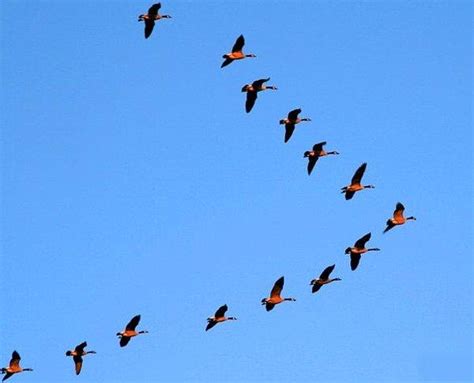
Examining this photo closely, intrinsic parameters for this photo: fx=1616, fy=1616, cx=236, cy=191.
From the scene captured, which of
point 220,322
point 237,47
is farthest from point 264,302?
point 237,47

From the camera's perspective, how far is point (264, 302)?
63.5 metres

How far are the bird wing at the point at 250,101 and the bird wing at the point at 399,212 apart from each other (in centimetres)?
732

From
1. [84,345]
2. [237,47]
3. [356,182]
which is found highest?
[237,47]

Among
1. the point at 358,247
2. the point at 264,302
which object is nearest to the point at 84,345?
the point at 264,302

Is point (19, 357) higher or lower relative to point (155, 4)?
lower

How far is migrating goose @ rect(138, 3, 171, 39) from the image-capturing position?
62156 mm

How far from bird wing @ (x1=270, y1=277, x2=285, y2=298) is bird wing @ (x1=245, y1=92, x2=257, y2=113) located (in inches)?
268

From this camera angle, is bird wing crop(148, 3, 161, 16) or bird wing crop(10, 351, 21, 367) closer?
bird wing crop(148, 3, 161, 16)

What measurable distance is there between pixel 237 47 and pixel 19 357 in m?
15.1

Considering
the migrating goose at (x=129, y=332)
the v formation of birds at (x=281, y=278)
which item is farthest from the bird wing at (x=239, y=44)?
the migrating goose at (x=129, y=332)

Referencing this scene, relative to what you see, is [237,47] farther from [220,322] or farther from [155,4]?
[220,322]

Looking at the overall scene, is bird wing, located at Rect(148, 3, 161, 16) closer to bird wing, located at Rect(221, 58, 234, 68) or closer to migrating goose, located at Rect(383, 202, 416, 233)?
bird wing, located at Rect(221, 58, 234, 68)

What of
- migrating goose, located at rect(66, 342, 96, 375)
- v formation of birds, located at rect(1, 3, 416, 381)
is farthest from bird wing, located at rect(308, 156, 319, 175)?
migrating goose, located at rect(66, 342, 96, 375)

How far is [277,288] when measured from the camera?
63.6 metres
